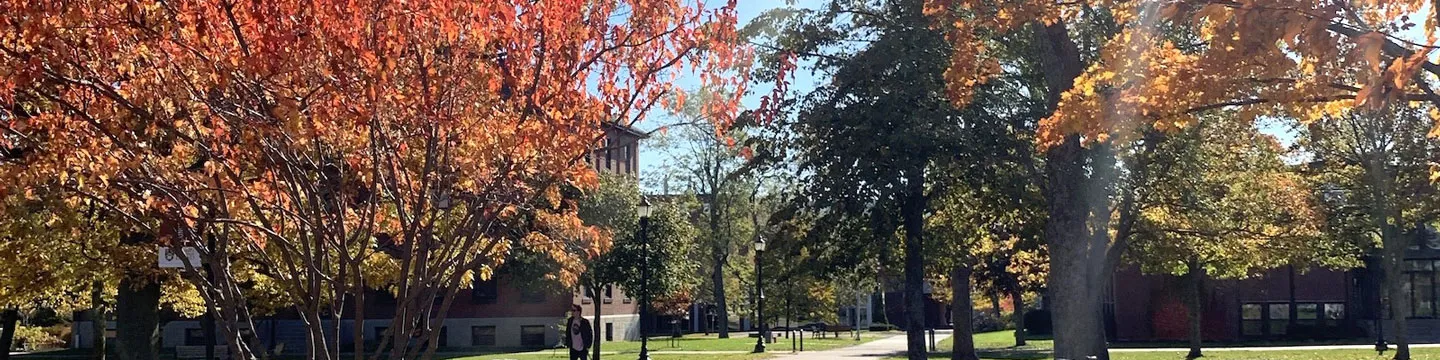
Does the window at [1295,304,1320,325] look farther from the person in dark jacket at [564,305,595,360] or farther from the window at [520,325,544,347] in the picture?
the person in dark jacket at [564,305,595,360]

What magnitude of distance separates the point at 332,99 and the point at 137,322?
1444 cm

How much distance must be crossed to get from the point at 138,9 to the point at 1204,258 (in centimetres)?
2646

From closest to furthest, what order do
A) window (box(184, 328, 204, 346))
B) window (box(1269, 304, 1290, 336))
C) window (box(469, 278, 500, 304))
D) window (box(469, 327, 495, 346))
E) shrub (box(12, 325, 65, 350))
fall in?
window (box(1269, 304, 1290, 336)) < shrub (box(12, 325, 65, 350)) < window (box(469, 278, 500, 304)) < window (box(184, 328, 204, 346)) < window (box(469, 327, 495, 346))

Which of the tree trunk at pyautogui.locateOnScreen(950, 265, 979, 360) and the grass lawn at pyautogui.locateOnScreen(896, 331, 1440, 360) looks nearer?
the grass lawn at pyautogui.locateOnScreen(896, 331, 1440, 360)

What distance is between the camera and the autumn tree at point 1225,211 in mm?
23891

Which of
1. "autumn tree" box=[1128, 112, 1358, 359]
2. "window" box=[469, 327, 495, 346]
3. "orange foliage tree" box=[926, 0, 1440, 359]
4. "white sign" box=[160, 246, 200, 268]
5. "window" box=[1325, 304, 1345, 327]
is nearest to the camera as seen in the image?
"orange foliage tree" box=[926, 0, 1440, 359]

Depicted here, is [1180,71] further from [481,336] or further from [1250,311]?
[481,336]

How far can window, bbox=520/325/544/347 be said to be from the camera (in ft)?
150

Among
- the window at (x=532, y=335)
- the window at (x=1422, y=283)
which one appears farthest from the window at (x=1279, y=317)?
the window at (x=532, y=335)

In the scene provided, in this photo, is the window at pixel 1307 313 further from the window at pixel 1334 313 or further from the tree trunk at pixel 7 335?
the tree trunk at pixel 7 335

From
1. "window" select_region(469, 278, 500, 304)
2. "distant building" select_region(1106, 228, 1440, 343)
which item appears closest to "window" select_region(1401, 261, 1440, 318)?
"distant building" select_region(1106, 228, 1440, 343)

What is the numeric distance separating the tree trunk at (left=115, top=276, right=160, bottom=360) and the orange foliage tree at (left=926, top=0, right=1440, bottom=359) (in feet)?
43.2

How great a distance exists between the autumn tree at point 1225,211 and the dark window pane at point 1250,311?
11.9m

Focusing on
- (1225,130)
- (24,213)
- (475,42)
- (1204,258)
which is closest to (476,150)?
(475,42)
